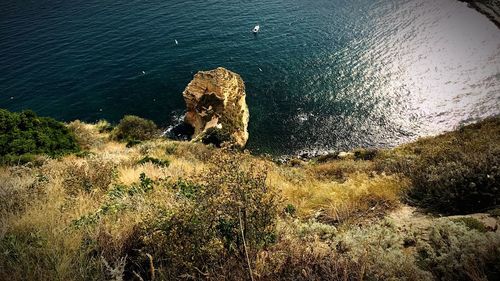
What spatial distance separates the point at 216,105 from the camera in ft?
114

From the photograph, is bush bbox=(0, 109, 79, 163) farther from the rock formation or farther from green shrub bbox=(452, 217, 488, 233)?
green shrub bbox=(452, 217, 488, 233)

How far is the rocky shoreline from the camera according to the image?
169ft

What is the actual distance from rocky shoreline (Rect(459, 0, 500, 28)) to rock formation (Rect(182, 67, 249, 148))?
42514mm

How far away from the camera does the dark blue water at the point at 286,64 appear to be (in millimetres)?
37844

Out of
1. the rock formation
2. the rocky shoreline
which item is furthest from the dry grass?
the rocky shoreline

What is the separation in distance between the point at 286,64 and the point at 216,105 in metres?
16.0

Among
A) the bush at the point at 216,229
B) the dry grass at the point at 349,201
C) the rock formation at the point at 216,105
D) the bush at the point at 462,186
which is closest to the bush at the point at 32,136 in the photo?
the rock formation at the point at 216,105

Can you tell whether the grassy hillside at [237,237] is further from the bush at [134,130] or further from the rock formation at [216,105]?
the bush at [134,130]

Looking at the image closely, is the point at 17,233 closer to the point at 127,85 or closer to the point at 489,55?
the point at 127,85

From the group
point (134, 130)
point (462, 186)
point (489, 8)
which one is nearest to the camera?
point (462, 186)

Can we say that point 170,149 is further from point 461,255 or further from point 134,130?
point 461,255

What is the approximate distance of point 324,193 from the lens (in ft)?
36.3

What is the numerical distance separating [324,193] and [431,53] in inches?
1724

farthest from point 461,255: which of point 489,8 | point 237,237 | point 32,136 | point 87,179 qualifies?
point 489,8
